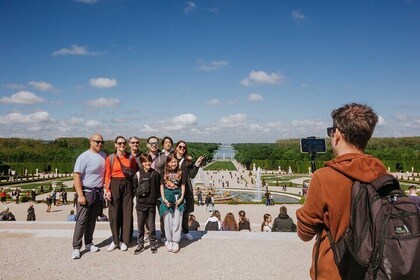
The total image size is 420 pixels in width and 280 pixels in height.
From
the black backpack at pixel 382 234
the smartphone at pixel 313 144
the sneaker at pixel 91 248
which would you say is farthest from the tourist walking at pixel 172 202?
the black backpack at pixel 382 234

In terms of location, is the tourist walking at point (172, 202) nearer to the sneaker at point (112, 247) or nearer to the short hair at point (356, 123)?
the sneaker at point (112, 247)

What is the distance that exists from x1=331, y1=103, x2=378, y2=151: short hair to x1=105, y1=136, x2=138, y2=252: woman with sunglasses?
14.5 ft

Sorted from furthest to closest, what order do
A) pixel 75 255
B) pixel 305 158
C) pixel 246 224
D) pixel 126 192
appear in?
pixel 305 158, pixel 246 224, pixel 126 192, pixel 75 255

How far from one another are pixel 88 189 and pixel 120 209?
68cm

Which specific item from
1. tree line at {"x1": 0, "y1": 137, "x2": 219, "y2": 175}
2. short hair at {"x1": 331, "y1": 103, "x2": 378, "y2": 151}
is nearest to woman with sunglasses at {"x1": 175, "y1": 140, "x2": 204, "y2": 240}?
short hair at {"x1": 331, "y1": 103, "x2": 378, "y2": 151}

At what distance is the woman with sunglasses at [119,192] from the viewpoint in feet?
19.3

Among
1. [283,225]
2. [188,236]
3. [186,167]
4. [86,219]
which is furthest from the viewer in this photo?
[283,225]

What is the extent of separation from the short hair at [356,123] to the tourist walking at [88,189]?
14.8 feet

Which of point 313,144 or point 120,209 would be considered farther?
point 120,209

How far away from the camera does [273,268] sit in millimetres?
5023

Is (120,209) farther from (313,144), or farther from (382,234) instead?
(382,234)

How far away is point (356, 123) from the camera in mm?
2207

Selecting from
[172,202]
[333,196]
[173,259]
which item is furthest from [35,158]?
[333,196]

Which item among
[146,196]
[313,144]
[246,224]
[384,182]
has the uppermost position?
[313,144]
